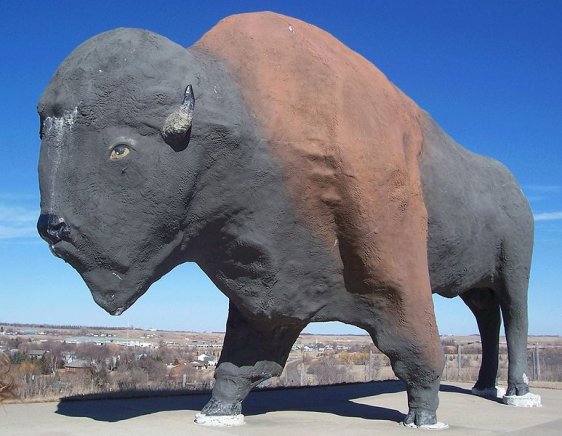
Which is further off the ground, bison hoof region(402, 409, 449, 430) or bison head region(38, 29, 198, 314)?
bison head region(38, 29, 198, 314)

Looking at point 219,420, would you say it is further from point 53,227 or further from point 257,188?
point 53,227

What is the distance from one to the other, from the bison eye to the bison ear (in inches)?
12.2

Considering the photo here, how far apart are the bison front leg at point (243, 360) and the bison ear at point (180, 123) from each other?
2.45 m

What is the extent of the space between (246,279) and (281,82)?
182 cm

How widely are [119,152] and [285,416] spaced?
3.84 metres

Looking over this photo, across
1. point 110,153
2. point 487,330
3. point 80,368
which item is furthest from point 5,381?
point 80,368

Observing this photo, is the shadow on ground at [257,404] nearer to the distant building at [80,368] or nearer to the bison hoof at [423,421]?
the bison hoof at [423,421]

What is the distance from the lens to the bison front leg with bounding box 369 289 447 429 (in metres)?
6.31

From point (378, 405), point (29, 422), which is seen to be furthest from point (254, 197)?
point (378, 405)

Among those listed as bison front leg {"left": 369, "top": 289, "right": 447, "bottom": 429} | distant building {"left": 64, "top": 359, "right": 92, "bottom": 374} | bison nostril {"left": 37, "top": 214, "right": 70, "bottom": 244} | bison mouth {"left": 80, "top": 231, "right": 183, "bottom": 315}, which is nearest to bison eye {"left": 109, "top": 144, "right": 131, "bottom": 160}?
bison nostril {"left": 37, "top": 214, "right": 70, "bottom": 244}

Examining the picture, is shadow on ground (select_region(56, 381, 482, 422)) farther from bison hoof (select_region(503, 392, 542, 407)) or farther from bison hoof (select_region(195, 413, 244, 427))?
bison hoof (select_region(503, 392, 542, 407))

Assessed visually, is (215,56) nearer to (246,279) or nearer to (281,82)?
(281,82)

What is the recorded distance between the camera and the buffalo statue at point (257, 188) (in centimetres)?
507

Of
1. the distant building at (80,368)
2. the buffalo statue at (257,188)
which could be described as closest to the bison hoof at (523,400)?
the buffalo statue at (257,188)
